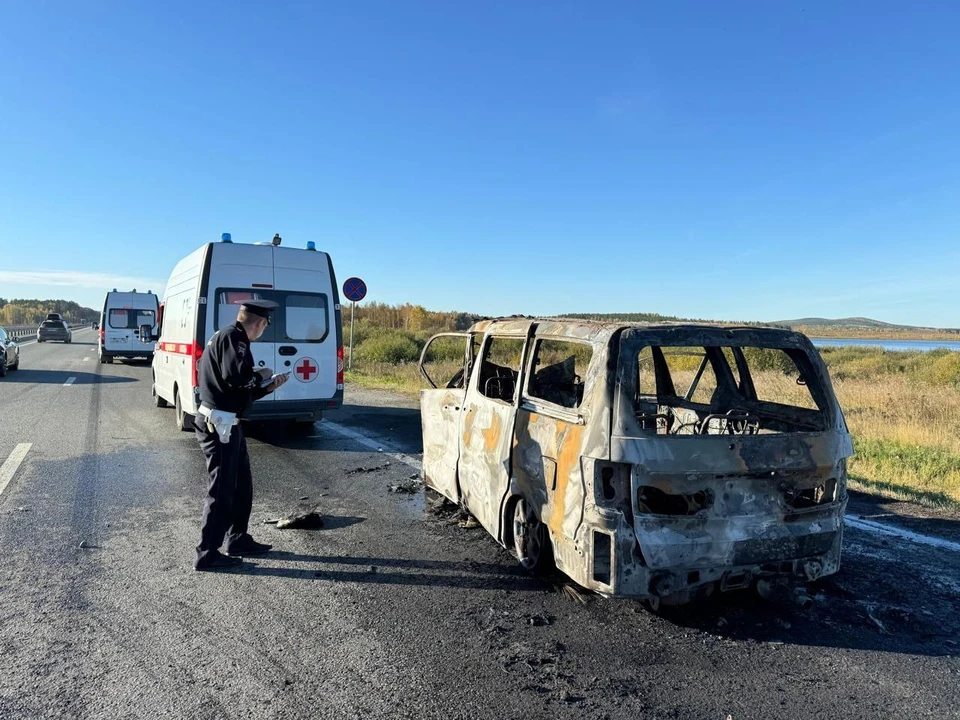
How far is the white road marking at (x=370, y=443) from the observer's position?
7773 mm

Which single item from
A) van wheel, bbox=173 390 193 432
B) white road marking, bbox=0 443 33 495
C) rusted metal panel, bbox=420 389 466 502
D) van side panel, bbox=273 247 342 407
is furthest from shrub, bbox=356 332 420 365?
rusted metal panel, bbox=420 389 466 502

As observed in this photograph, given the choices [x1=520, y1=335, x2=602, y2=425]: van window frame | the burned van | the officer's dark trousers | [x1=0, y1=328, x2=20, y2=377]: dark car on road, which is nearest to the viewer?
the burned van

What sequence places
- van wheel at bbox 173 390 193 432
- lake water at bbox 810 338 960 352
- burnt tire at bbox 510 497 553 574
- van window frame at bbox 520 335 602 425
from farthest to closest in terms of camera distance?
lake water at bbox 810 338 960 352
van wheel at bbox 173 390 193 432
burnt tire at bbox 510 497 553 574
van window frame at bbox 520 335 602 425

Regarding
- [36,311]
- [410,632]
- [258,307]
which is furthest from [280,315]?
[36,311]

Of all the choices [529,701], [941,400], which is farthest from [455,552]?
[941,400]

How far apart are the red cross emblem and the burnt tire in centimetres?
533

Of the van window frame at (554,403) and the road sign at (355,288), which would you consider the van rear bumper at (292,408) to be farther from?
the road sign at (355,288)

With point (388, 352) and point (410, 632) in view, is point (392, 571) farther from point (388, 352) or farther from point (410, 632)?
point (388, 352)

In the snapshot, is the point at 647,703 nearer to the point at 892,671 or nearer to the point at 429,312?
the point at 892,671

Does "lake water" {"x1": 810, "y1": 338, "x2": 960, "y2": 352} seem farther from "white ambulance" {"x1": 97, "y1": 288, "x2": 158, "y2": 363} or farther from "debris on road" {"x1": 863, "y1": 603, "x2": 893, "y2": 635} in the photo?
"debris on road" {"x1": 863, "y1": 603, "x2": 893, "y2": 635}

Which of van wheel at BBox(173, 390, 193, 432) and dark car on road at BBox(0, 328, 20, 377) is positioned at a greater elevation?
dark car on road at BBox(0, 328, 20, 377)

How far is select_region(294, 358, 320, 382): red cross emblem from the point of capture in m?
8.84

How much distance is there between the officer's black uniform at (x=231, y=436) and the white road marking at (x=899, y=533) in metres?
4.62

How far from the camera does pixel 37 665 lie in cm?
311
